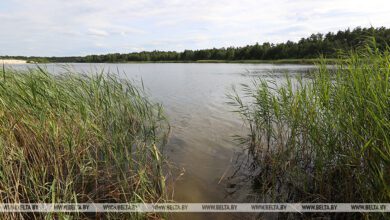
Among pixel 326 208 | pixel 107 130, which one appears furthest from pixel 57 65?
pixel 326 208

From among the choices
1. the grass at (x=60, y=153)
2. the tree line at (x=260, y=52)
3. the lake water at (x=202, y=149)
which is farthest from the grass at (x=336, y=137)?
the tree line at (x=260, y=52)

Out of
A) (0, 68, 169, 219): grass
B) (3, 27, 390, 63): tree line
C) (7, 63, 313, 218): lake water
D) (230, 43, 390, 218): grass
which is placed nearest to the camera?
(230, 43, 390, 218): grass

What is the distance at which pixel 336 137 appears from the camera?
12.0ft

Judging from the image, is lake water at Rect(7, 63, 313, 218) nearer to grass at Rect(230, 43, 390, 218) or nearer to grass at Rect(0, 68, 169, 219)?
grass at Rect(230, 43, 390, 218)

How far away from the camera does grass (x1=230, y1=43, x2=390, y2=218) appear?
113 inches

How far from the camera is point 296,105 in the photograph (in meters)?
4.70

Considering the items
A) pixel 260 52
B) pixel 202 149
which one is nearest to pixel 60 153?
pixel 202 149

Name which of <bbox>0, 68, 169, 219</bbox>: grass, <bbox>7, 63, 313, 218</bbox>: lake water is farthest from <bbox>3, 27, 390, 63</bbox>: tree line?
<bbox>0, 68, 169, 219</bbox>: grass

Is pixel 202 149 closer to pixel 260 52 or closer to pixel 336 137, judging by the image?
pixel 336 137

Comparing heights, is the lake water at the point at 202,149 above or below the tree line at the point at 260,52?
below

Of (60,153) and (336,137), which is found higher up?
(336,137)

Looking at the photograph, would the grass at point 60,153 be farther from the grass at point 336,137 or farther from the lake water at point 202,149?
the grass at point 336,137

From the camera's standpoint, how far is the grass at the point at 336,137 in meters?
2.87

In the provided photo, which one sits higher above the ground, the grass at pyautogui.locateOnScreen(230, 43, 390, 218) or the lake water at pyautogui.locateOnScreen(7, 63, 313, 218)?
the grass at pyautogui.locateOnScreen(230, 43, 390, 218)
